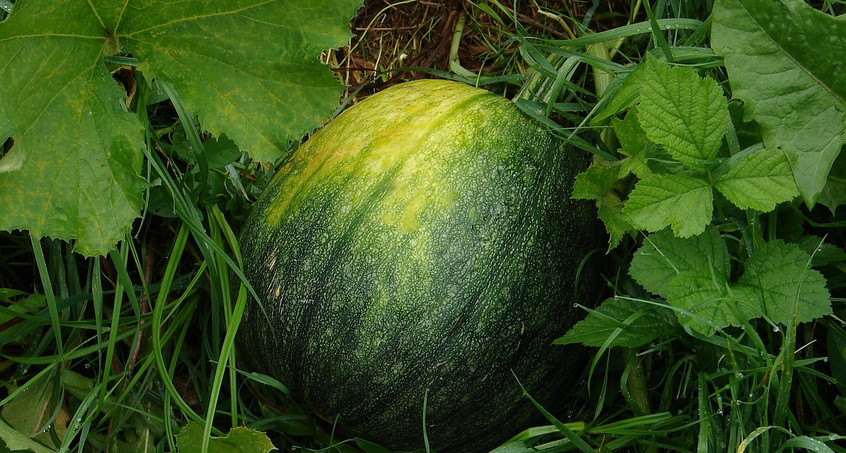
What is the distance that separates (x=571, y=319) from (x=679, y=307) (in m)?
0.36

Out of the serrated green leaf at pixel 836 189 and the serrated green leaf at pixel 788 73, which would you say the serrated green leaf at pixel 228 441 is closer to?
the serrated green leaf at pixel 788 73

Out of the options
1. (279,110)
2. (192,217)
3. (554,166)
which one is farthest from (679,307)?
(192,217)

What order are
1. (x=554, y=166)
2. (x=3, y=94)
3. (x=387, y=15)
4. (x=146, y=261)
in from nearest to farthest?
1. (x=3, y=94)
2. (x=554, y=166)
3. (x=146, y=261)
4. (x=387, y=15)

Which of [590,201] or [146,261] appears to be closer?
[590,201]

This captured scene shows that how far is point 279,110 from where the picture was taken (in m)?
1.95

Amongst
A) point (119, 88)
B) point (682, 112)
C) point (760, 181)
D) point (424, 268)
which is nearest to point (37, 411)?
point (119, 88)

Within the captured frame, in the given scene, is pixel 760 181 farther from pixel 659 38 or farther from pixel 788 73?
pixel 659 38

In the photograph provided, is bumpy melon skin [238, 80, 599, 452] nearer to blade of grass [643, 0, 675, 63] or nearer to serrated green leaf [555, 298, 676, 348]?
serrated green leaf [555, 298, 676, 348]

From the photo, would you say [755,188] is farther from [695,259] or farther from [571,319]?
[571,319]

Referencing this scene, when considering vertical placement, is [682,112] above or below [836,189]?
above

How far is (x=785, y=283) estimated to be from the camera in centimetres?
186

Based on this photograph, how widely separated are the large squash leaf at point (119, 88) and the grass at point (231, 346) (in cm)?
15

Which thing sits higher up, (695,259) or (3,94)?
(3,94)

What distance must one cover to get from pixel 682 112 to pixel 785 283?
0.49 m
